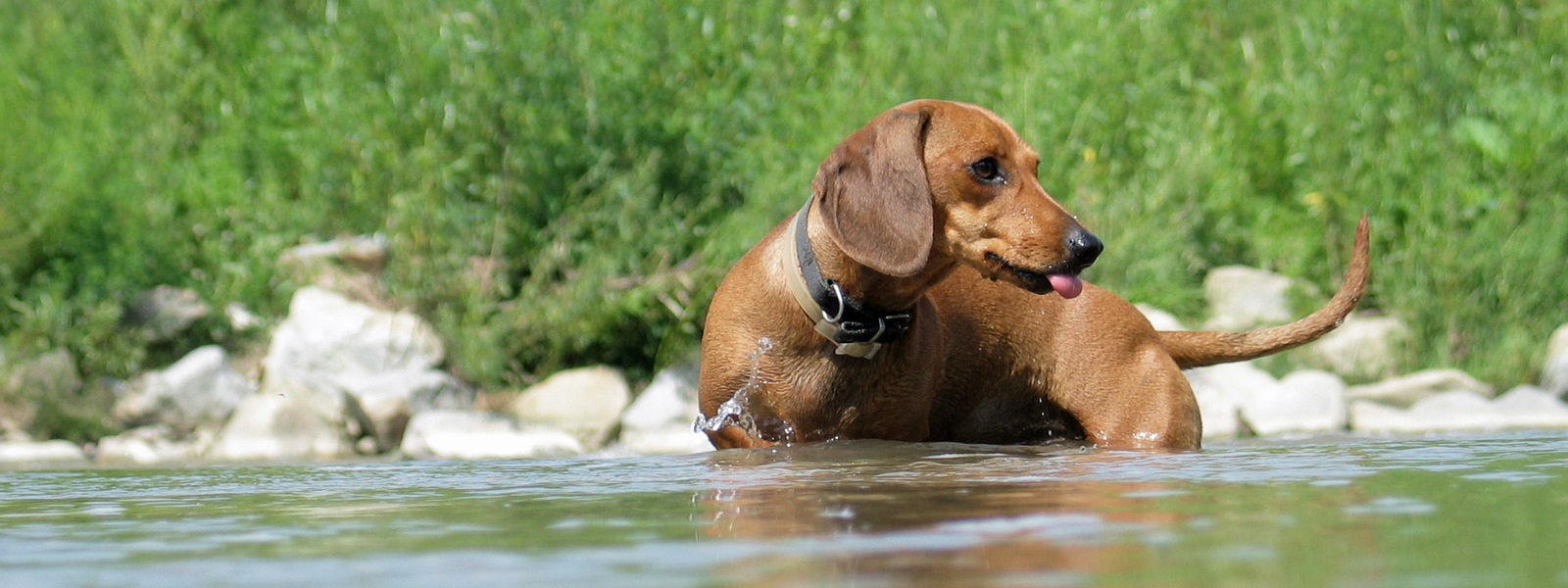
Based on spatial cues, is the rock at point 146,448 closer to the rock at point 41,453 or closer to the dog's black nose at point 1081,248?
the rock at point 41,453

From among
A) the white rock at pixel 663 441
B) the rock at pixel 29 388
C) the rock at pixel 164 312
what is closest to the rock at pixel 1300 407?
the white rock at pixel 663 441

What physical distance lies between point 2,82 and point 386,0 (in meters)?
2.87

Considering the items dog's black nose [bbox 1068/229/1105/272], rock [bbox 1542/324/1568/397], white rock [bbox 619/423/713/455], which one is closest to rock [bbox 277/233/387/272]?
white rock [bbox 619/423/713/455]

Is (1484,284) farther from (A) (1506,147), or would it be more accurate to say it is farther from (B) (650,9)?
(B) (650,9)

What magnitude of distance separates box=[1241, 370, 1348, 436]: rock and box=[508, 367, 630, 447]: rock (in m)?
2.85

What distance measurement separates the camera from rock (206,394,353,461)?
727 centimetres

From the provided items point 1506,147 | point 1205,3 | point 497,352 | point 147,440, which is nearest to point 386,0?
point 497,352

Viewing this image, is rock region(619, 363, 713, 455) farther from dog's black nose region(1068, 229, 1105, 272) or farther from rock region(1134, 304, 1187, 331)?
dog's black nose region(1068, 229, 1105, 272)

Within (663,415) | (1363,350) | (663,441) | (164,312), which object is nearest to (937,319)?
(663,441)

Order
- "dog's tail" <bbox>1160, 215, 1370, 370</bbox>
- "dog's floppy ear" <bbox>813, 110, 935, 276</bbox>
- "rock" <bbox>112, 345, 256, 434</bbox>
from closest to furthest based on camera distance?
"dog's floppy ear" <bbox>813, 110, 935, 276</bbox> → "dog's tail" <bbox>1160, 215, 1370, 370</bbox> → "rock" <bbox>112, 345, 256, 434</bbox>

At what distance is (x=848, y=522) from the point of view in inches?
111

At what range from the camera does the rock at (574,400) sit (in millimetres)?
8062

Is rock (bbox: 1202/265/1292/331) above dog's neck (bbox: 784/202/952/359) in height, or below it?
above

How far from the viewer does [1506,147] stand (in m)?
8.66
